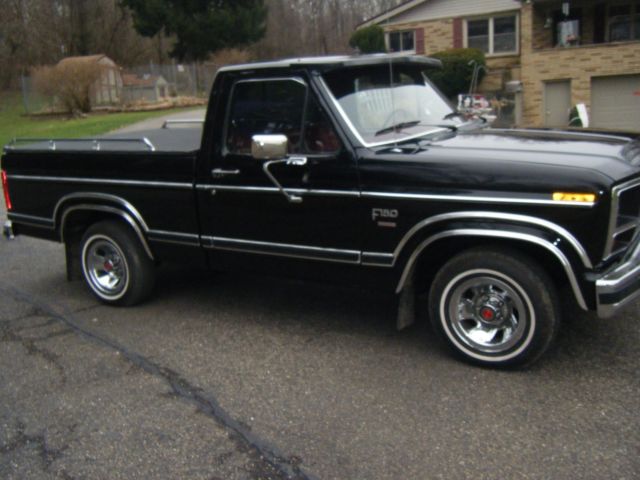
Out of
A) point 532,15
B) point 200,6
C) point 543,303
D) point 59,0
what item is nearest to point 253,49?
point 200,6

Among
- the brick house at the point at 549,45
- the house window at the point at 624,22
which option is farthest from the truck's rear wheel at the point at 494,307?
the house window at the point at 624,22

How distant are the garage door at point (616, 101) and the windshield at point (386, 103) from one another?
19.3 metres

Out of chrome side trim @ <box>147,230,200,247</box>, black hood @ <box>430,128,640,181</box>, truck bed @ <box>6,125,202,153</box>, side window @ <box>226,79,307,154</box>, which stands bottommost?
chrome side trim @ <box>147,230,200,247</box>

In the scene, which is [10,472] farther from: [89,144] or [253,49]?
[253,49]

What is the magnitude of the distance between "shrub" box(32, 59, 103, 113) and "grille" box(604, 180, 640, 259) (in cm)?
2893

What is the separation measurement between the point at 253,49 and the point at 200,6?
223 inches

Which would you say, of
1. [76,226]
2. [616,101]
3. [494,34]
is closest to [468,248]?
[76,226]

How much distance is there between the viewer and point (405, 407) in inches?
157

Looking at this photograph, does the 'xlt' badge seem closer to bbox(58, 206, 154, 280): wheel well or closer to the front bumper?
the front bumper

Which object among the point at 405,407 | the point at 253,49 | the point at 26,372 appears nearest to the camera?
the point at 405,407

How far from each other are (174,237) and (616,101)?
21.2m

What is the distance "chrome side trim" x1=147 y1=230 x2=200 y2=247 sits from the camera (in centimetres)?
541

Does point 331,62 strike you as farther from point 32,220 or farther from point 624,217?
point 32,220

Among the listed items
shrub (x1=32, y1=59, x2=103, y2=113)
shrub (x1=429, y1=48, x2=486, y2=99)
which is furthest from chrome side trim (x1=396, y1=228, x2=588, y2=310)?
shrub (x1=32, y1=59, x2=103, y2=113)
